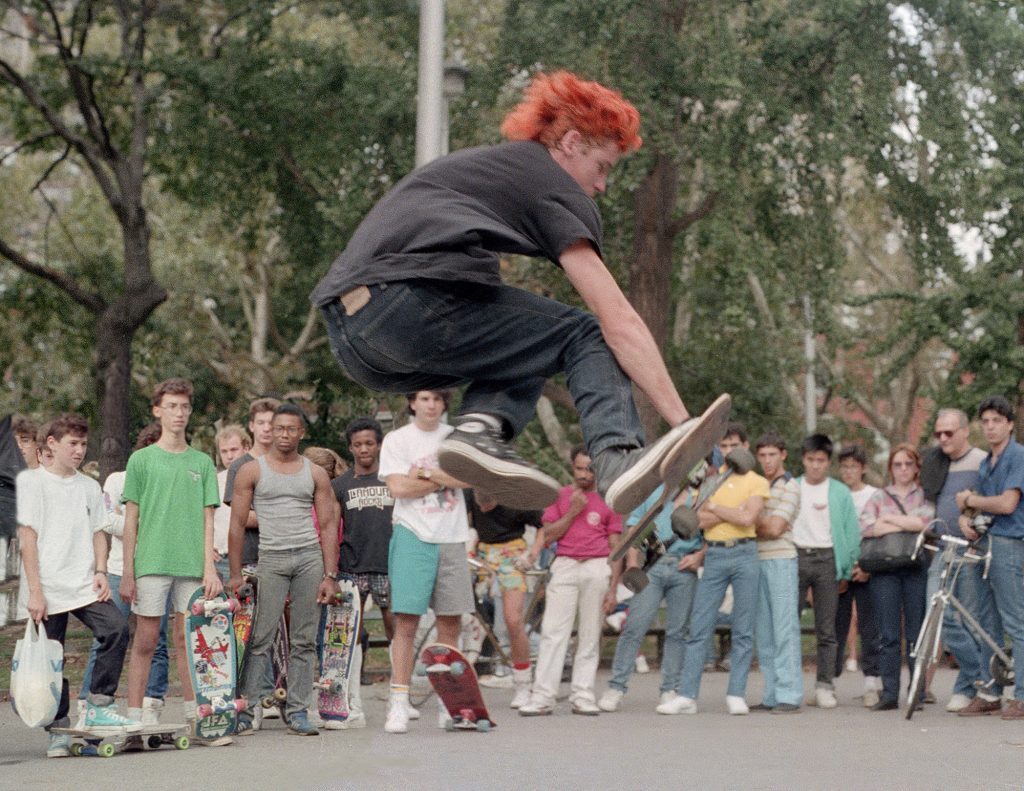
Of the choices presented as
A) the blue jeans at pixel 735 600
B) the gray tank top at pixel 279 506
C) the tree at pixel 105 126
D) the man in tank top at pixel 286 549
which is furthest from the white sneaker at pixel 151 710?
the tree at pixel 105 126

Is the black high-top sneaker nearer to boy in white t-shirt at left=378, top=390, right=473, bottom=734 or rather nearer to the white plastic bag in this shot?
the white plastic bag

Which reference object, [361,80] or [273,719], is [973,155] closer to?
[361,80]

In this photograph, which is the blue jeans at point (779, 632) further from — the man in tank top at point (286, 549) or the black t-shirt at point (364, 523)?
the man in tank top at point (286, 549)

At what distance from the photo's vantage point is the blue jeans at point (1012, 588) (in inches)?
396

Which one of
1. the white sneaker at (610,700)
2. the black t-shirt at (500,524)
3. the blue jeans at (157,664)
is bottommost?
the white sneaker at (610,700)

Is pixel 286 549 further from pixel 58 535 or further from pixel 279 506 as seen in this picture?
pixel 58 535

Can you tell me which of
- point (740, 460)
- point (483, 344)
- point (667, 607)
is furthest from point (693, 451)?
point (667, 607)

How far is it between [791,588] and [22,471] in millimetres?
5612

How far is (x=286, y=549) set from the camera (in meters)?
9.10

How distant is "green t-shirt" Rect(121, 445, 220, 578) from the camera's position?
27.7 ft

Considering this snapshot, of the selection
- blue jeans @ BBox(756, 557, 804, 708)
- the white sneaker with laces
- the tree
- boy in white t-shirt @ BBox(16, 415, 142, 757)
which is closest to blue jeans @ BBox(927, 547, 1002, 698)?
blue jeans @ BBox(756, 557, 804, 708)

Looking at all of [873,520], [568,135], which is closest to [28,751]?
[568,135]

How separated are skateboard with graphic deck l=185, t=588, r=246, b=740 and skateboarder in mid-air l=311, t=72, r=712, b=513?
4009 mm

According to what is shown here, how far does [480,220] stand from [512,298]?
381 mm
